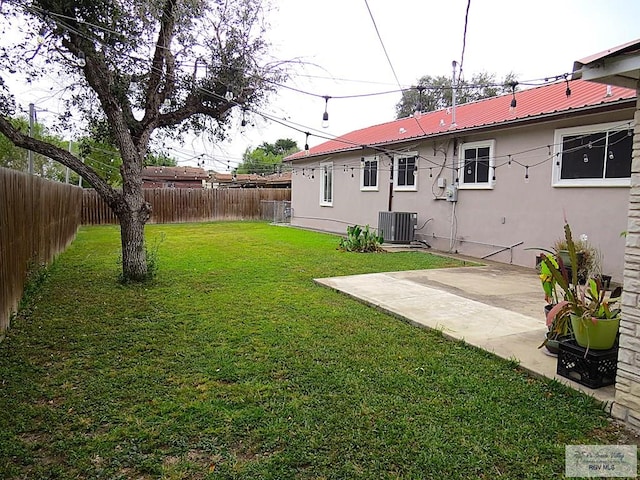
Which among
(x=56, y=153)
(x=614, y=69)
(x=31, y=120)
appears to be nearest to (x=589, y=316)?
(x=614, y=69)

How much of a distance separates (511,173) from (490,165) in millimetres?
581

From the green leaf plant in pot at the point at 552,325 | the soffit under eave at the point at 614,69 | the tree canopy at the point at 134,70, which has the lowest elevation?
the green leaf plant in pot at the point at 552,325

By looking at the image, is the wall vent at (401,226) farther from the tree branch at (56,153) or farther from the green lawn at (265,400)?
the tree branch at (56,153)

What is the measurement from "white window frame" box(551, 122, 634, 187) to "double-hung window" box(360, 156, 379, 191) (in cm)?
622

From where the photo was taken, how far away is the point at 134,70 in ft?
20.7

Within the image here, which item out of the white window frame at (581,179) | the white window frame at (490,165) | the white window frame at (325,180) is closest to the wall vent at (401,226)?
the white window frame at (490,165)

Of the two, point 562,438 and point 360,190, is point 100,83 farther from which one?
point 360,190

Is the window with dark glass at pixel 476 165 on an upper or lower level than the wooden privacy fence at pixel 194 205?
upper

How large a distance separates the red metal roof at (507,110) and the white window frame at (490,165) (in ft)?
1.45

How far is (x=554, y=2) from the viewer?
25.8ft

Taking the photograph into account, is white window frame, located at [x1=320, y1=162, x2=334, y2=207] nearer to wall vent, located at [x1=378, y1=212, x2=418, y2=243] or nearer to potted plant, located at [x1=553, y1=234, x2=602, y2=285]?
wall vent, located at [x1=378, y1=212, x2=418, y2=243]

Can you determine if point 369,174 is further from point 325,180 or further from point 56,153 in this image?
point 56,153

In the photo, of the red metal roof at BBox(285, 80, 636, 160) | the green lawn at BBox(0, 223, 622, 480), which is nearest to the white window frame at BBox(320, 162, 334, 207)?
the red metal roof at BBox(285, 80, 636, 160)

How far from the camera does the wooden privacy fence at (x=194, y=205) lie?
62.5 ft
